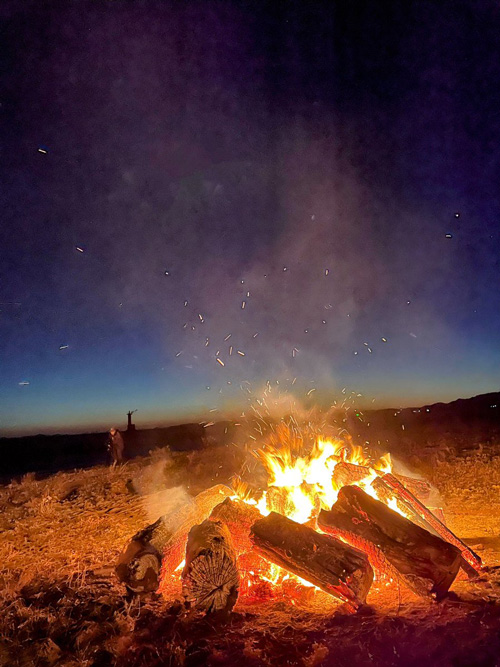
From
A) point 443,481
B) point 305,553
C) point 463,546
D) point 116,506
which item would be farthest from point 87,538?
point 443,481

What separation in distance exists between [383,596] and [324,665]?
5.13 ft

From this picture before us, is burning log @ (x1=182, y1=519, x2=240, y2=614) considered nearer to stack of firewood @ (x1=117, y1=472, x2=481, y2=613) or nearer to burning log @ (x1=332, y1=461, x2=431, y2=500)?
stack of firewood @ (x1=117, y1=472, x2=481, y2=613)

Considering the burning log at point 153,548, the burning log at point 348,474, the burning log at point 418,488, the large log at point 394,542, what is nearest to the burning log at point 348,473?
the burning log at point 348,474

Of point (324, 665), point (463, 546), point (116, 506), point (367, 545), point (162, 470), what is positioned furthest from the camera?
point (162, 470)

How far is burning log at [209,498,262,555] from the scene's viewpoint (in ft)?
17.4

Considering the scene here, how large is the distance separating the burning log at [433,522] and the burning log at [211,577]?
258 cm

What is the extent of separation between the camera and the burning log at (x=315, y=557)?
4312mm

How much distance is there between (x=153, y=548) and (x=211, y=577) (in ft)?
3.70

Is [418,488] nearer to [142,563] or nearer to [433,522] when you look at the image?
[433,522]

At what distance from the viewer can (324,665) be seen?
3.37 meters

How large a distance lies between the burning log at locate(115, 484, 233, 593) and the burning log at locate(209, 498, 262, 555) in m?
0.59

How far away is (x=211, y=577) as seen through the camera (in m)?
4.46

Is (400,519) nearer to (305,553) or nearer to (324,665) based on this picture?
(305,553)

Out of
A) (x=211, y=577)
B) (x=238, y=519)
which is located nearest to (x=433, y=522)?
(x=238, y=519)
